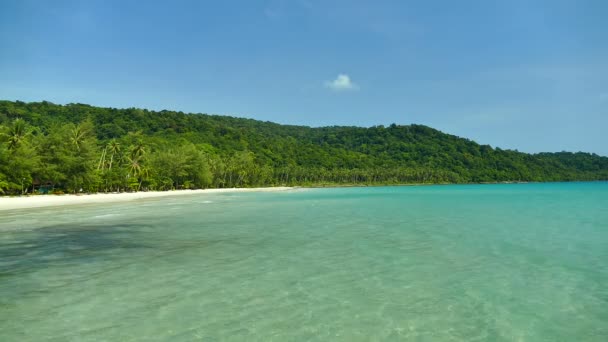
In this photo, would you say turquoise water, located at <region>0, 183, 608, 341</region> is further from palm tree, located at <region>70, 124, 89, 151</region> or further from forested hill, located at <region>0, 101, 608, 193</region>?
palm tree, located at <region>70, 124, 89, 151</region>

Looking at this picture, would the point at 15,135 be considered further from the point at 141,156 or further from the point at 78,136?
the point at 141,156

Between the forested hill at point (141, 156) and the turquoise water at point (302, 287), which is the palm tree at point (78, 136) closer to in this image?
the forested hill at point (141, 156)

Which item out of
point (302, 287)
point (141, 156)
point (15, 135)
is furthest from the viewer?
point (141, 156)

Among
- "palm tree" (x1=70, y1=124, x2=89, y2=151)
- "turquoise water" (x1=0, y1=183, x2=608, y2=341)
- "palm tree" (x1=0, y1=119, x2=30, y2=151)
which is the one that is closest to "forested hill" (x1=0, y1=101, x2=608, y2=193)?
"palm tree" (x1=70, y1=124, x2=89, y2=151)

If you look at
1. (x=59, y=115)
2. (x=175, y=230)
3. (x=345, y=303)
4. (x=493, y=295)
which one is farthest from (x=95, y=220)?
(x=59, y=115)

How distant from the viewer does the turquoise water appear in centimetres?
779

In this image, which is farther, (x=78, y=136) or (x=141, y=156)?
(x=141, y=156)

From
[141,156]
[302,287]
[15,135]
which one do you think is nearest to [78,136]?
[15,135]

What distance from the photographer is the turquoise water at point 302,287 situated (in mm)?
7785

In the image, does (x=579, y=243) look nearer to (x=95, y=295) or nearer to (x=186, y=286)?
(x=186, y=286)

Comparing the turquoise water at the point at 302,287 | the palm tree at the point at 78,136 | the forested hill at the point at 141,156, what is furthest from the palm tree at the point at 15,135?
the turquoise water at the point at 302,287

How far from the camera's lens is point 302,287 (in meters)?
10.9

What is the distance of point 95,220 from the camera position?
29.1m

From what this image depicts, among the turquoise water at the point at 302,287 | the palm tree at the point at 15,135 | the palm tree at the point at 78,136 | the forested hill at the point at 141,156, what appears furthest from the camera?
the palm tree at the point at 78,136
